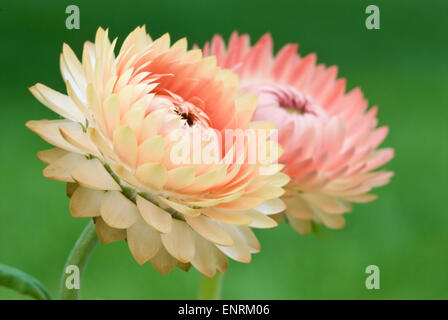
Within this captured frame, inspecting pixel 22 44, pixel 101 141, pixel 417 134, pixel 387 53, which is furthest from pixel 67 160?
pixel 417 134

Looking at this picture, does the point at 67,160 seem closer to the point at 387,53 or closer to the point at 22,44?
the point at 22,44

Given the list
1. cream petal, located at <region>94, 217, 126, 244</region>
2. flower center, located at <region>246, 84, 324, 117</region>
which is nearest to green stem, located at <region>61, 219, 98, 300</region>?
cream petal, located at <region>94, 217, 126, 244</region>

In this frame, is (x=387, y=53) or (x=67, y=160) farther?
(x=387, y=53)

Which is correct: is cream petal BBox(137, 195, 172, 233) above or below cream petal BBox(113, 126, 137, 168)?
below

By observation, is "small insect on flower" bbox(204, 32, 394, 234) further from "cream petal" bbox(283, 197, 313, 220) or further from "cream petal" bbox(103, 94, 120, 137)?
"cream petal" bbox(103, 94, 120, 137)

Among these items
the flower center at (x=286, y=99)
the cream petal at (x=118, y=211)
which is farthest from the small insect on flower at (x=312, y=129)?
the cream petal at (x=118, y=211)

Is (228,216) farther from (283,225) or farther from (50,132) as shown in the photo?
(283,225)
